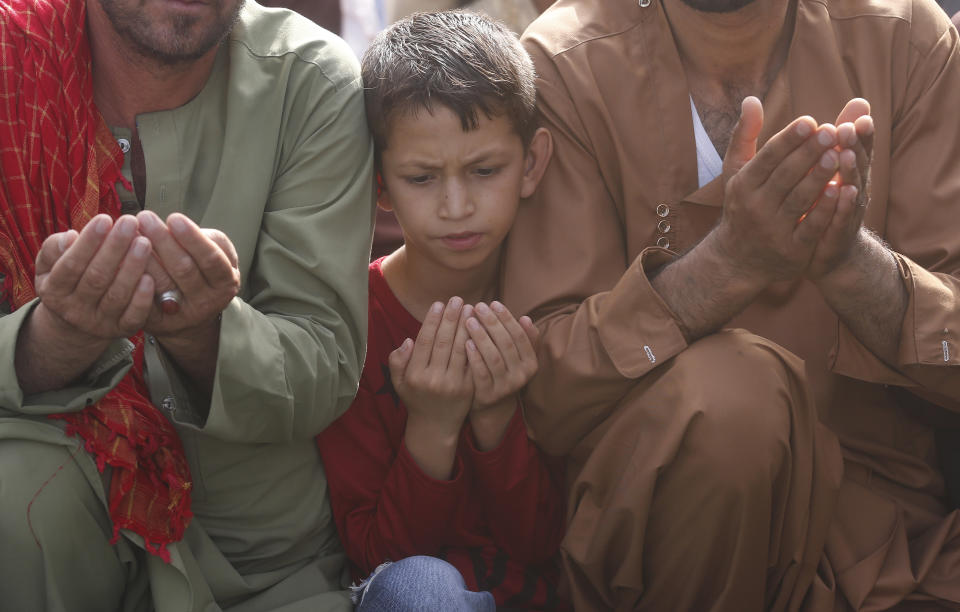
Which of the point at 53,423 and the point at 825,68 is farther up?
the point at 825,68

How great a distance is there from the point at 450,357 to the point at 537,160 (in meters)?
0.55

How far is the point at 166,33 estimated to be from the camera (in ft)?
7.55

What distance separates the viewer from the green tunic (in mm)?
2006

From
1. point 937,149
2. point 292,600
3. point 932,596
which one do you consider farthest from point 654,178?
point 292,600

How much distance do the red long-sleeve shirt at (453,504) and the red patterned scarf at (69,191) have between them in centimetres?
39

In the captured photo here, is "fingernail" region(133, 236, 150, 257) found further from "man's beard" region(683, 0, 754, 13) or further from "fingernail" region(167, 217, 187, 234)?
"man's beard" region(683, 0, 754, 13)

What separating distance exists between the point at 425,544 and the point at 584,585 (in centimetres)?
37

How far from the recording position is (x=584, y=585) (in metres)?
2.22

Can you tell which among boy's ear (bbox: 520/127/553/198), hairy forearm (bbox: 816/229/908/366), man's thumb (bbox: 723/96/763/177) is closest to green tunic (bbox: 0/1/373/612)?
boy's ear (bbox: 520/127/553/198)

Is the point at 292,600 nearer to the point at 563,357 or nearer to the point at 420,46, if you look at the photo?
the point at 563,357

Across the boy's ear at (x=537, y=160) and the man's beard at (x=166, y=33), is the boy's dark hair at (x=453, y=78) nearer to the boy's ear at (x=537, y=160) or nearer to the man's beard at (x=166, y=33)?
the boy's ear at (x=537, y=160)

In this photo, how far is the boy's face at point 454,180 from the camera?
246 centimetres

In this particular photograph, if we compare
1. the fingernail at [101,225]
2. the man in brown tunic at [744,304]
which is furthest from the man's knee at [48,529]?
the man in brown tunic at [744,304]

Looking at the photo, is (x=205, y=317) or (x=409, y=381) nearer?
(x=205, y=317)
